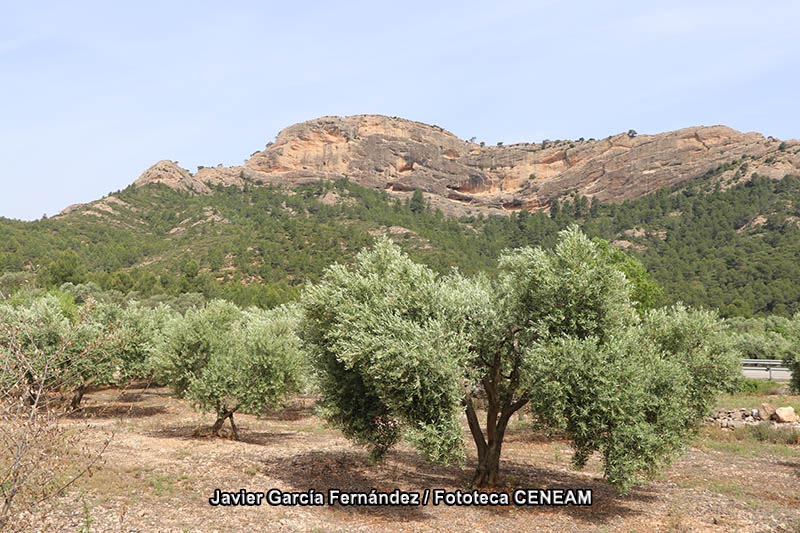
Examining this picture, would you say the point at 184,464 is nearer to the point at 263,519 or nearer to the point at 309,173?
the point at 263,519

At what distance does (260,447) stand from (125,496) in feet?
27.7

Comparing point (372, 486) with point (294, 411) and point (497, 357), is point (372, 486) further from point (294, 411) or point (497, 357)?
point (294, 411)

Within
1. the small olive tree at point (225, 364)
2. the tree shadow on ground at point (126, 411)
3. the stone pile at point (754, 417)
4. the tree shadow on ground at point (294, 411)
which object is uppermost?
the small olive tree at point (225, 364)

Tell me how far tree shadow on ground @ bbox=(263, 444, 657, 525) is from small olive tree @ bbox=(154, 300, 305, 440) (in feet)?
12.0

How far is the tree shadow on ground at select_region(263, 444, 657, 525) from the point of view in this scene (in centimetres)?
1619

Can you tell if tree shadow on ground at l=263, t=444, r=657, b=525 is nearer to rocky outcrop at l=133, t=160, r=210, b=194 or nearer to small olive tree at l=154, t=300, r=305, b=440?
small olive tree at l=154, t=300, r=305, b=440

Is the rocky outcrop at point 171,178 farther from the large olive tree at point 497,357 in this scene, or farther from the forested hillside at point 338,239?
the large olive tree at point 497,357

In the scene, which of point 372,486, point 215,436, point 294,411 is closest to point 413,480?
point 372,486

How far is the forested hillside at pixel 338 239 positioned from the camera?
82.8 m

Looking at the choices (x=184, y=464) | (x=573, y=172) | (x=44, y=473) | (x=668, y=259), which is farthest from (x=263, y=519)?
(x=573, y=172)

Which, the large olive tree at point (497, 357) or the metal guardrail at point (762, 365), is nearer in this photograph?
the large olive tree at point (497, 357)

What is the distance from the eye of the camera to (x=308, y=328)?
18156 millimetres

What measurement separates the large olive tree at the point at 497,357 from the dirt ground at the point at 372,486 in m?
2.07

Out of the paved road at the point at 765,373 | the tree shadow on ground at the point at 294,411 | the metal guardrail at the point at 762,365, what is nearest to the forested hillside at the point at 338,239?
the metal guardrail at the point at 762,365
